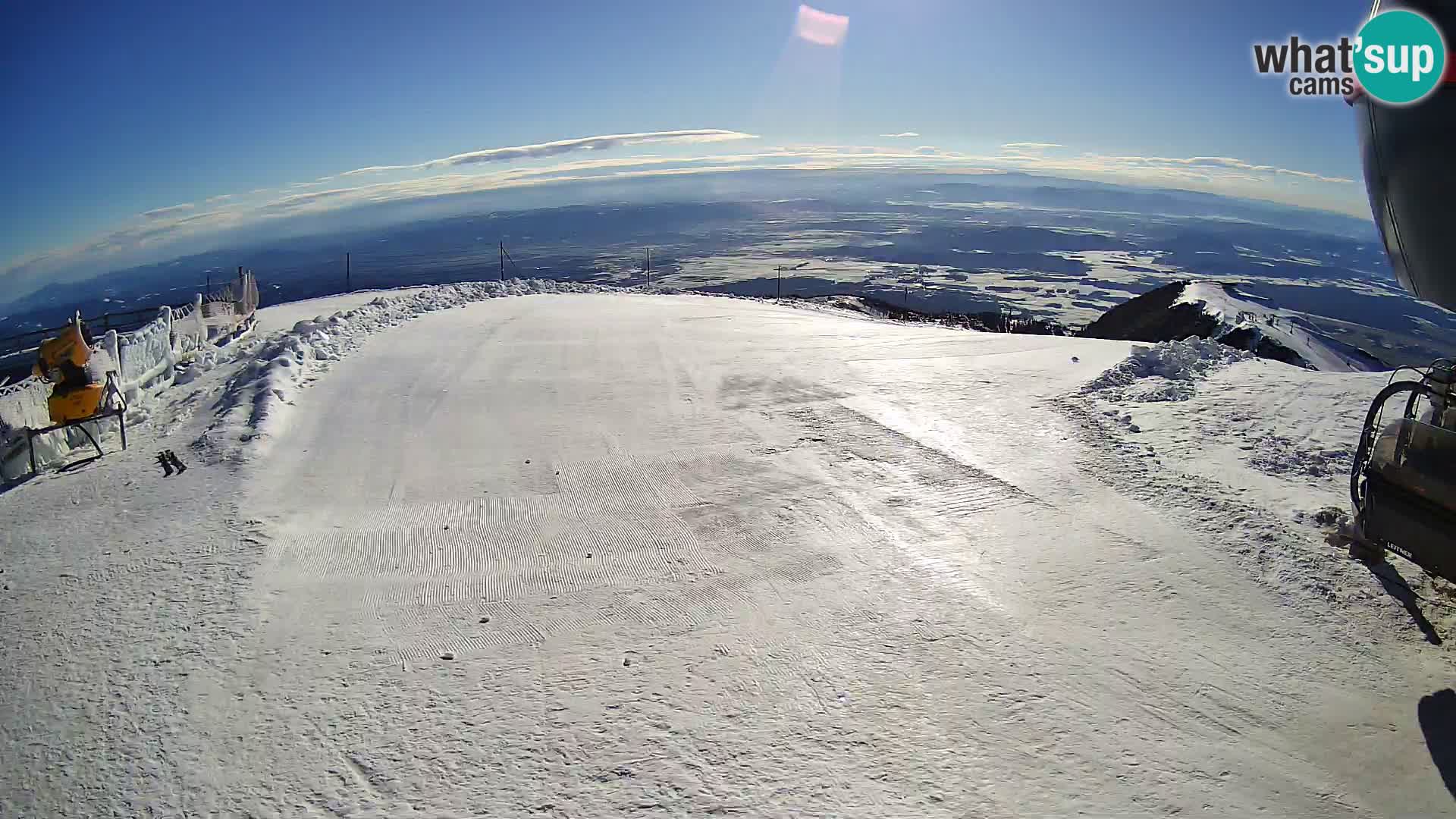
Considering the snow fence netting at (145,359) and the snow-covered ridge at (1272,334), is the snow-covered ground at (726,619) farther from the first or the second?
the snow-covered ridge at (1272,334)

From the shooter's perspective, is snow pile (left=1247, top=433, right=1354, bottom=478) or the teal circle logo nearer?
the teal circle logo

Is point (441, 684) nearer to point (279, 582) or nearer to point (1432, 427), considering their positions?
point (279, 582)

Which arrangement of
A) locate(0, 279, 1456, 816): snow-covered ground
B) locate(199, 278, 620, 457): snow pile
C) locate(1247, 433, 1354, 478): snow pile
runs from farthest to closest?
locate(199, 278, 620, 457): snow pile < locate(1247, 433, 1354, 478): snow pile < locate(0, 279, 1456, 816): snow-covered ground

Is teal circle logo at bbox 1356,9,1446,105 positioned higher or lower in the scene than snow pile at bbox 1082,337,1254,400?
higher

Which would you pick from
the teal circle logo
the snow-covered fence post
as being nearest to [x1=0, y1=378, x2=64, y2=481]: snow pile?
the snow-covered fence post

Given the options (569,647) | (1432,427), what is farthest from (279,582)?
(1432,427)

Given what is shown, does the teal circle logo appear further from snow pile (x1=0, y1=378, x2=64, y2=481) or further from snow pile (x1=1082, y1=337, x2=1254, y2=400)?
snow pile (x1=0, y1=378, x2=64, y2=481)

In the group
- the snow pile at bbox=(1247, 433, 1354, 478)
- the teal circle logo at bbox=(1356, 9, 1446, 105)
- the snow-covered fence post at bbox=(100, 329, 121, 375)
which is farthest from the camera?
the snow-covered fence post at bbox=(100, 329, 121, 375)

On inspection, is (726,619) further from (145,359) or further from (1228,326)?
(1228,326)

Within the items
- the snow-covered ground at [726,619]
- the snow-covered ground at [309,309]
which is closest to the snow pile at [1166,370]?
the snow-covered ground at [726,619]
